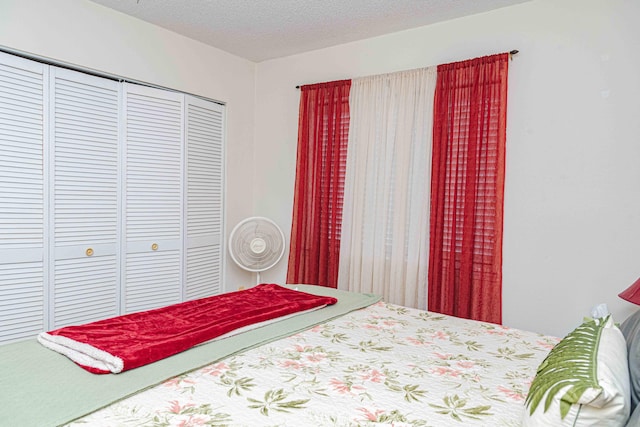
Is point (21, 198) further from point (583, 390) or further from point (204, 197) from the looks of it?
point (583, 390)

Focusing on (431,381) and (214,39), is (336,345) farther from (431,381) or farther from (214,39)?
(214,39)

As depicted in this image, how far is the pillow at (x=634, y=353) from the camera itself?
1116 millimetres

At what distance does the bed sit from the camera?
1.18 m

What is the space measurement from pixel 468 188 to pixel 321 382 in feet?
6.34

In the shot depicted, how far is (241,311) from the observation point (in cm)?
206

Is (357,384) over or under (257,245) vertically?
under

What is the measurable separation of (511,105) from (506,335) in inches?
63.5

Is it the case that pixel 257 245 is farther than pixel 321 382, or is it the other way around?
pixel 257 245

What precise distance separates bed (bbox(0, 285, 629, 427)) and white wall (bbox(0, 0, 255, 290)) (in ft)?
6.94

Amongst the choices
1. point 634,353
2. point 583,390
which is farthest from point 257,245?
point 583,390

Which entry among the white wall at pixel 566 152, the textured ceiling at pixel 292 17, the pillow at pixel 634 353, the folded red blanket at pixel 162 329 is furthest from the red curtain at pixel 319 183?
the pillow at pixel 634 353

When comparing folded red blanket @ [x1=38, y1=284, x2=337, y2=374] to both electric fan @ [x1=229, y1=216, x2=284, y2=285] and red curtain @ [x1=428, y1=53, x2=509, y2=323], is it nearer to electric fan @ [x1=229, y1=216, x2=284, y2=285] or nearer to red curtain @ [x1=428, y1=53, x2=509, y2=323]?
red curtain @ [x1=428, y1=53, x2=509, y2=323]

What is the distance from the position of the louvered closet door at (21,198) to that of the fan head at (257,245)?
146 centimetres

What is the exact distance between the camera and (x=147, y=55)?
130 inches
